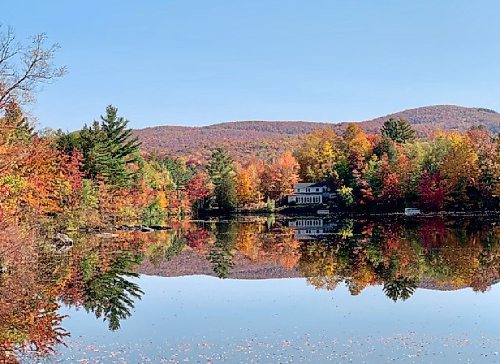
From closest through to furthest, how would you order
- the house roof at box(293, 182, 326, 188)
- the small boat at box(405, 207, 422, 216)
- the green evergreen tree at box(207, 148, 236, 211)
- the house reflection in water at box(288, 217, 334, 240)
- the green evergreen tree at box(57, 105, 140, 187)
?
the house reflection in water at box(288, 217, 334, 240) < the green evergreen tree at box(57, 105, 140, 187) < the small boat at box(405, 207, 422, 216) < the green evergreen tree at box(207, 148, 236, 211) < the house roof at box(293, 182, 326, 188)

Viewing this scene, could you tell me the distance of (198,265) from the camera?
29172mm

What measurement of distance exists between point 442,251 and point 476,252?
64.6 inches

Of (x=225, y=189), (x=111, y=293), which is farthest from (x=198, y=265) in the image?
(x=225, y=189)

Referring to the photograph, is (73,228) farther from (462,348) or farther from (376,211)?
(376,211)

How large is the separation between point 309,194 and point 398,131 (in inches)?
743

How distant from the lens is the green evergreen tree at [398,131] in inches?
3780

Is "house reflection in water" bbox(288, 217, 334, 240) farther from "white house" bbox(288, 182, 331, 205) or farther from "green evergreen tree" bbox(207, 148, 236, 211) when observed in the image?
"white house" bbox(288, 182, 331, 205)

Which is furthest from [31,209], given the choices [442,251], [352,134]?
[352,134]

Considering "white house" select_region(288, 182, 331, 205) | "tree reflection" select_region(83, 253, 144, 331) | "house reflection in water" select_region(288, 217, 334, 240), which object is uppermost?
"white house" select_region(288, 182, 331, 205)

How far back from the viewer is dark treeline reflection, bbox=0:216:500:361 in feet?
57.8

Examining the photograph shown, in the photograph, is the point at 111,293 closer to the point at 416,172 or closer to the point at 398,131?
the point at 416,172

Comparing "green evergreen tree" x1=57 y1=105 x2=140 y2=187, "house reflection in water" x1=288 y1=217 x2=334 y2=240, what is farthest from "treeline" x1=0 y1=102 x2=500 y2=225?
"house reflection in water" x1=288 y1=217 x2=334 y2=240

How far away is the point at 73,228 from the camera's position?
151 feet

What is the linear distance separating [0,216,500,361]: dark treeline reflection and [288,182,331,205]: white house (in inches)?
1864
